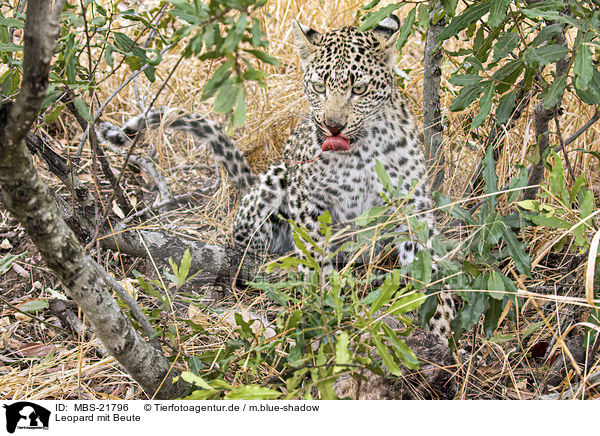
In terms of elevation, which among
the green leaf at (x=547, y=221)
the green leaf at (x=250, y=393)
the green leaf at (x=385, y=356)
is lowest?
the green leaf at (x=250, y=393)

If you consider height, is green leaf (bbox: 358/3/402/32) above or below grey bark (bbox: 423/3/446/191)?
above

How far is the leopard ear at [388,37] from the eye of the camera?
3.54m

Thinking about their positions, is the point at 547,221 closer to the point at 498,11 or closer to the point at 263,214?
the point at 498,11

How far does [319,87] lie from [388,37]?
0.54m

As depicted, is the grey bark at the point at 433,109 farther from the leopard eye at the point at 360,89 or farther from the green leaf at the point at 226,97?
the green leaf at the point at 226,97

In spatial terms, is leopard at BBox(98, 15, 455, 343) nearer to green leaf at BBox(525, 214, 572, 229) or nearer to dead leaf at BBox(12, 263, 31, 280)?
green leaf at BBox(525, 214, 572, 229)

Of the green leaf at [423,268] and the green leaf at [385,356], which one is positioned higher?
the green leaf at [423,268]

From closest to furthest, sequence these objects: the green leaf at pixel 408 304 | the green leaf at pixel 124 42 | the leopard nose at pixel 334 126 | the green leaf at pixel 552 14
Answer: the green leaf at pixel 408 304
the green leaf at pixel 552 14
the green leaf at pixel 124 42
the leopard nose at pixel 334 126

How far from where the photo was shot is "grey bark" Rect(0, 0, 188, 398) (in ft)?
4.98

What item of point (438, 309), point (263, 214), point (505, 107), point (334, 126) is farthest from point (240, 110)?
point (263, 214)

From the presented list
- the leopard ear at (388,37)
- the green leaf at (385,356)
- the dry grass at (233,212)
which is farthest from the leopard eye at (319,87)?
the green leaf at (385,356)

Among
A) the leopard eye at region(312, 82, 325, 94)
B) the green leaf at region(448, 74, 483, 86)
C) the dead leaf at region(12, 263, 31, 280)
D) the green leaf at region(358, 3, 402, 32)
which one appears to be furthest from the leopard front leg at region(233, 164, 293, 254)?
the green leaf at region(448, 74, 483, 86)

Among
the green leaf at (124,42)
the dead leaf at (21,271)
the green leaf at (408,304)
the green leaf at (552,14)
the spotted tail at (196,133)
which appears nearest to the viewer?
the green leaf at (408,304)
